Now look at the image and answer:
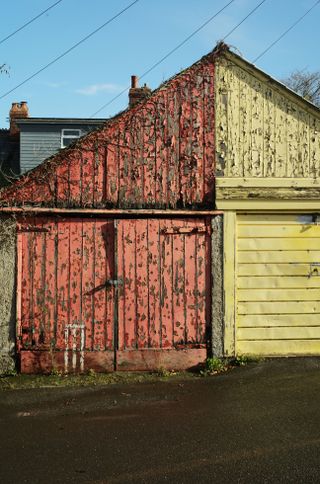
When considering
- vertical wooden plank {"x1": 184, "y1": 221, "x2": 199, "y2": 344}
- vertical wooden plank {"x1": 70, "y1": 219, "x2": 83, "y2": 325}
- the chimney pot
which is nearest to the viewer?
vertical wooden plank {"x1": 70, "y1": 219, "x2": 83, "y2": 325}

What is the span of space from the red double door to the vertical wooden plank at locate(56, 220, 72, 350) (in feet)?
0.05

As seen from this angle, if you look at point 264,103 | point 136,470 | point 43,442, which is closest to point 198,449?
point 136,470

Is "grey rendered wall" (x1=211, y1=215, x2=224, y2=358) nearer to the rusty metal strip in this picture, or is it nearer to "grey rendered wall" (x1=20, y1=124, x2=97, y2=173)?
the rusty metal strip

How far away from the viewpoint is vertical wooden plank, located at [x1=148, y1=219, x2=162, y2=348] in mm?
7352

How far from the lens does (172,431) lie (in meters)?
5.14

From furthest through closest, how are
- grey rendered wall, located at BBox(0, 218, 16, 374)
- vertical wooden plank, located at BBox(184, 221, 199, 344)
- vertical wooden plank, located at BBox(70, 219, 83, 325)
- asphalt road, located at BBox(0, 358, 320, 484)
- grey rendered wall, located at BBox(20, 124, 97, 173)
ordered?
grey rendered wall, located at BBox(20, 124, 97, 173)
vertical wooden plank, located at BBox(184, 221, 199, 344)
vertical wooden plank, located at BBox(70, 219, 83, 325)
grey rendered wall, located at BBox(0, 218, 16, 374)
asphalt road, located at BBox(0, 358, 320, 484)

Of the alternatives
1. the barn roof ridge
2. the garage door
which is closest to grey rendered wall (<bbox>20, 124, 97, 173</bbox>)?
the barn roof ridge

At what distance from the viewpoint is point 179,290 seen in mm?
7434

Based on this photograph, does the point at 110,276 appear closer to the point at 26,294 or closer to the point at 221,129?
the point at 26,294

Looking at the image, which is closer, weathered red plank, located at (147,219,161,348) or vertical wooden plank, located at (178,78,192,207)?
weathered red plank, located at (147,219,161,348)

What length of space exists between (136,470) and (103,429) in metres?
1.06

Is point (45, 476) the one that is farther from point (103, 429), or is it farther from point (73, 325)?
point (73, 325)

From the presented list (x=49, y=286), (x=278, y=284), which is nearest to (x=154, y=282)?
(x=49, y=286)

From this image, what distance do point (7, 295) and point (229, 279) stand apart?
10.3 ft
